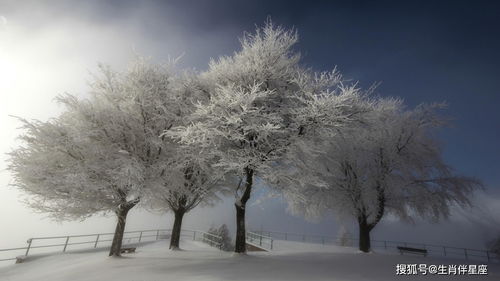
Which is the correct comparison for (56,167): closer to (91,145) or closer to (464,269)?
(91,145)

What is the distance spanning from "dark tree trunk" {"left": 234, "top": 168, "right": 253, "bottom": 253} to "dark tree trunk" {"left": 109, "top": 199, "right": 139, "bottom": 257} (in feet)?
16.8

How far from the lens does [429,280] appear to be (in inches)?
413

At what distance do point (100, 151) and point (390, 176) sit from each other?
1679 centimetres

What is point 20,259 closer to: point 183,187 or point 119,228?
point 119,228

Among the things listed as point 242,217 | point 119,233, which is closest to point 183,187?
point 242,217

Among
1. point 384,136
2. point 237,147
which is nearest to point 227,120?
point 237,147

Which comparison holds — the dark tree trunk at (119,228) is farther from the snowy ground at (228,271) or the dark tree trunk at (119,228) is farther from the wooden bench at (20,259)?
the wooden bench at (20,259)

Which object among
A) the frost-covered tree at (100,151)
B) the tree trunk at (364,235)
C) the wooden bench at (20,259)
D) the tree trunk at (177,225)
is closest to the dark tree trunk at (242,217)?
the frost-covered tree at (100,151)

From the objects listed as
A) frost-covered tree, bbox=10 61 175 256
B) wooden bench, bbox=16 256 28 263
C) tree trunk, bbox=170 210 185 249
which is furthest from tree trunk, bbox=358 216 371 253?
wooden bench, bbox=16 256 28 263

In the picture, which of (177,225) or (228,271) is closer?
(228,271)

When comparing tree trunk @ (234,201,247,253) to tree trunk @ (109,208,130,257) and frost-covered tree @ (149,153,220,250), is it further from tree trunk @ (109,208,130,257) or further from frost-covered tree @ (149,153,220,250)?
tree trunk @ (109,208,130,257)

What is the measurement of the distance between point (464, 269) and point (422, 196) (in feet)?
21.5

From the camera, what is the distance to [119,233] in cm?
1455

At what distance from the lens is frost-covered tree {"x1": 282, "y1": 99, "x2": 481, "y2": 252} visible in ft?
62.7
